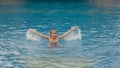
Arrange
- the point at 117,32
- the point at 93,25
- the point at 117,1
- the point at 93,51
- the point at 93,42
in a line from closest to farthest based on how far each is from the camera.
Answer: the point at 93,51
the point at 93,42
the point at 117,32
the point at 93,25
the point at 117,1

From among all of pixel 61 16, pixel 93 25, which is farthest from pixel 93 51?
pixel 61 16

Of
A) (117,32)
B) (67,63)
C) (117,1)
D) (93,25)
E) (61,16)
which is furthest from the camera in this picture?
(117,1)

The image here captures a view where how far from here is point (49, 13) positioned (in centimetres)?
1989

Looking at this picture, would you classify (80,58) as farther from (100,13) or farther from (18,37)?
(100,13)

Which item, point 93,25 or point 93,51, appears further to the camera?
point 93,25

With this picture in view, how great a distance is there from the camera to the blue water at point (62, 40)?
10070 mm

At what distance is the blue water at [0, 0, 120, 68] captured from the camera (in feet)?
33.0

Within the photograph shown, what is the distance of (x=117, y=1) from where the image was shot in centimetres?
2725

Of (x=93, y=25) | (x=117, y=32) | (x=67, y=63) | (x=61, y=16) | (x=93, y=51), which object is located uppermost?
(x=61, y=16)

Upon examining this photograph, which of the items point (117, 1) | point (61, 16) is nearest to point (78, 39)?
point (61, 16)

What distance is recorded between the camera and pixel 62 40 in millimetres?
12070

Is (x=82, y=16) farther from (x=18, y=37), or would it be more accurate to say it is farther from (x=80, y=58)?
(x=80, y=58)

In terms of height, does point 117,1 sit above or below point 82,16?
above

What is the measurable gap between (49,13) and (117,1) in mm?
9092
